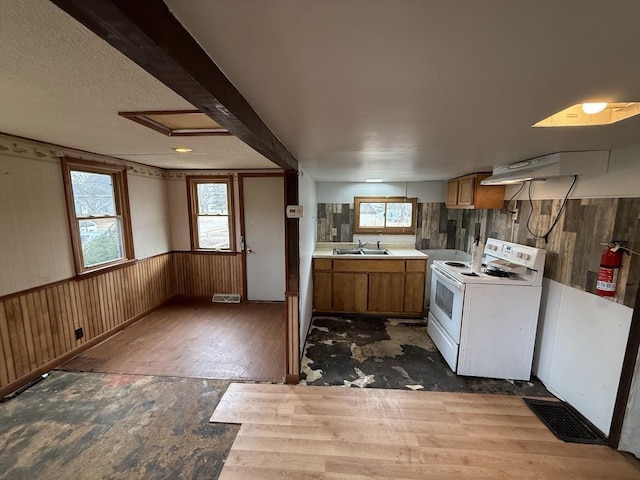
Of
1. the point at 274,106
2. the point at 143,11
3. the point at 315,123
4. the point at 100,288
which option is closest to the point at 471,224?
the point at 315,123

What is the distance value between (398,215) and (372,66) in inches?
155

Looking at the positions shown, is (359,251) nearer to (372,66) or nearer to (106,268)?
(106,268)

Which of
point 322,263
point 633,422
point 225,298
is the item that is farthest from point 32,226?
point 633,422

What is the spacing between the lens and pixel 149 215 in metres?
4.00

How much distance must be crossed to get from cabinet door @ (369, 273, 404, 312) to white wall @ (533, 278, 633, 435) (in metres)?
1.66

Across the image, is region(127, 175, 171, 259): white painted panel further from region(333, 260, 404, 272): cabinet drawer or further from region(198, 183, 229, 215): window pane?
region(333, 260, 404, 272): cabinet drawer

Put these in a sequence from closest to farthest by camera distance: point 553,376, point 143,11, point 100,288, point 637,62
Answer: point 143,11 → point 637,62 → point 553,376 → point 100,288

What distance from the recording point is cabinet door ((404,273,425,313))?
3.98m

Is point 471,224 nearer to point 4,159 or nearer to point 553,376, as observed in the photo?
point 553,376

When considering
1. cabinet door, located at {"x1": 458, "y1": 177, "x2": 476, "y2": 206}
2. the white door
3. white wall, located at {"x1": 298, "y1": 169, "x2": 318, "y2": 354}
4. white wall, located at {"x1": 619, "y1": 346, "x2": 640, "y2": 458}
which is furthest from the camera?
the white door

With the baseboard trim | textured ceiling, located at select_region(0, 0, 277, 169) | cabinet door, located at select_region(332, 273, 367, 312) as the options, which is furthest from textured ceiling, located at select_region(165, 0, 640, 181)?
the baseboard trim

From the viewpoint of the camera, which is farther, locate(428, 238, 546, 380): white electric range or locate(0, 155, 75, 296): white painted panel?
locate(428, 238, 546, 380): white electric range

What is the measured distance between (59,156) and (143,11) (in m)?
3.11

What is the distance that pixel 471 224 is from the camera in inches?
160
